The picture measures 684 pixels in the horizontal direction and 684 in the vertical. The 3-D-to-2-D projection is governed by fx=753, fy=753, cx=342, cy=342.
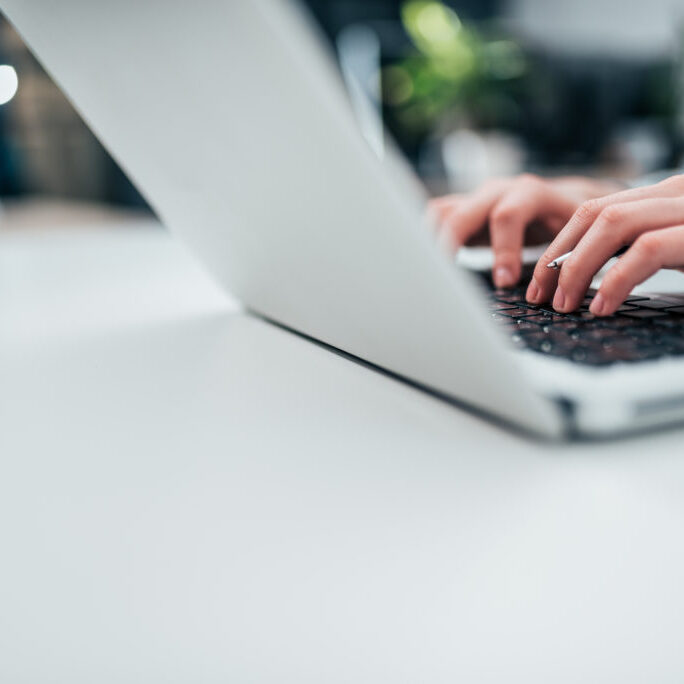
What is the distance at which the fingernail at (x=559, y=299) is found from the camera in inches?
16.3

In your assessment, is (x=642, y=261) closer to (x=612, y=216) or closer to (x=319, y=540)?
(x=612, y=216)

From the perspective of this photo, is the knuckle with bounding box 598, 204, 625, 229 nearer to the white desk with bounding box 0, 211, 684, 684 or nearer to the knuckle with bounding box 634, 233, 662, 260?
the knuckle with bounding box 634, 233, 662, 260

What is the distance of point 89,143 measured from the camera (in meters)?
3.92

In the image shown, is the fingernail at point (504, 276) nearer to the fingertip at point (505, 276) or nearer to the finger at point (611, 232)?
the fingertip at point (505, 276)

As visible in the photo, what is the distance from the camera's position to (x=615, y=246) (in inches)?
15.7

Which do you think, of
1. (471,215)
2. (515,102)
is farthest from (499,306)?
(515,102)

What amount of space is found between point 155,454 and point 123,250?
31.7 inches

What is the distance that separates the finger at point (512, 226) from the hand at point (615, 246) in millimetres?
87

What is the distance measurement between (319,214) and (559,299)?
154 millimetres

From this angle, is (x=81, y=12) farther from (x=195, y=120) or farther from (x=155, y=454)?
(x=155, y=454)

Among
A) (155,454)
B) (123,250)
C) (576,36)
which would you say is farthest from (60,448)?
(576,36)

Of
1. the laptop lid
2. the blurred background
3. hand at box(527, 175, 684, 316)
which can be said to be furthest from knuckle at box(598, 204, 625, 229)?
the blurred background

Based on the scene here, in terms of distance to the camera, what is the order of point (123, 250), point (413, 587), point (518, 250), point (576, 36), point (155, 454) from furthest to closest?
point (576, 36) → point (123, 250) → point (518, 250) → point (155, 454) → point (413, 587)

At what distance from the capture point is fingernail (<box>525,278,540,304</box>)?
44 cm
